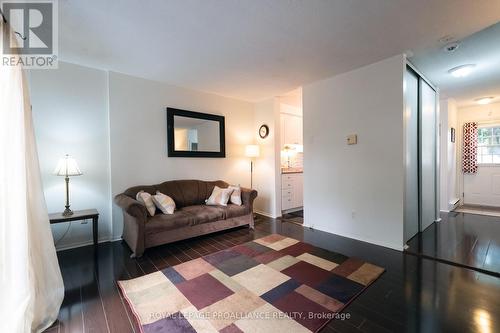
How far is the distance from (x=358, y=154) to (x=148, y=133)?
341 centimetres

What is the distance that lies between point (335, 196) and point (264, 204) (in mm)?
1789

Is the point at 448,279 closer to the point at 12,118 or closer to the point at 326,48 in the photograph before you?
the point at 326,48

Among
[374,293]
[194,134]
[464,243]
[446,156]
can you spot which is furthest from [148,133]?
[446,156]

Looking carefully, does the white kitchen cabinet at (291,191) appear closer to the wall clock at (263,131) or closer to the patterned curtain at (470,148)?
the wall clock at (263,131)

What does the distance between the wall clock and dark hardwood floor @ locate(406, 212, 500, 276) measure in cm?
318

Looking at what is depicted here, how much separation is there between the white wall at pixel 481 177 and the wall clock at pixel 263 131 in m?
5.30

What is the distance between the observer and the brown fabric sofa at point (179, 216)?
286 cm

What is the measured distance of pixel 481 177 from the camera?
5688 mm

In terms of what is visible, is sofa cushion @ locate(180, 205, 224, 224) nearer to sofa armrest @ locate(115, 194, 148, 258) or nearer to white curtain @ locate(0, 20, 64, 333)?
sofa armrest @ locate(115, 194, 148, 258)

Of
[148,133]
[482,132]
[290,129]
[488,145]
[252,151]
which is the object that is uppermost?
[290,129]

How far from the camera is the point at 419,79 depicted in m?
3.56

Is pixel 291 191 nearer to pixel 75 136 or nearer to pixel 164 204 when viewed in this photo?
pixel 164 204

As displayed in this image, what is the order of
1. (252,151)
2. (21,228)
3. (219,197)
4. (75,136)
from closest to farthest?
(21,228) → (75,136) → (219,197) → (252,151)

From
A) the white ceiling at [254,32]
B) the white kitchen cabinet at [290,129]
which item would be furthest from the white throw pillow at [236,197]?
the white ceiling at [254,32]
